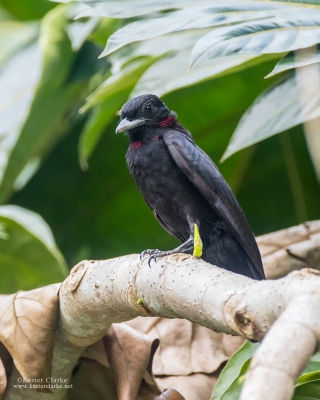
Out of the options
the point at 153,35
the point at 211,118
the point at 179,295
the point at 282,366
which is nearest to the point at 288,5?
the point at 153,35

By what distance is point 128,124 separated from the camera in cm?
311

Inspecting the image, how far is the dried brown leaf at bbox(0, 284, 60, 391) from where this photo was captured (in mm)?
2119

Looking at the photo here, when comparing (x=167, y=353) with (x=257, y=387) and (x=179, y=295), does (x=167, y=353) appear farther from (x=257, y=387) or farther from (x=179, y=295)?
(x=257, y=387)

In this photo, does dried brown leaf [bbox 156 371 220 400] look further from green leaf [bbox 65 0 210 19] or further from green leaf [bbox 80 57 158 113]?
green leaf [bbox 65 0 210 19]

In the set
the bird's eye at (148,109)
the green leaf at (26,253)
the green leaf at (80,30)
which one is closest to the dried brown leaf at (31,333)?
the green leaf at (26,253)

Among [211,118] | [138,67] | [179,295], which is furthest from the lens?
[211,118]

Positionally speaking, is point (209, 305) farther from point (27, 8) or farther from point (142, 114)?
point (27, 8)

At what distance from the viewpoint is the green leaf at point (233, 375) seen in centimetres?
206

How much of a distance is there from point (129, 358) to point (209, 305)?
88cm

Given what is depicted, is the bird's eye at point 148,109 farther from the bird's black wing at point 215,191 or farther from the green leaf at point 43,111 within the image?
the green leaf at point 43,111

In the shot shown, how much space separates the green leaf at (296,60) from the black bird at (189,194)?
24.4 inches

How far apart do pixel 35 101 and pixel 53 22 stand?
0.58 metres

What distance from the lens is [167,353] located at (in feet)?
9.01

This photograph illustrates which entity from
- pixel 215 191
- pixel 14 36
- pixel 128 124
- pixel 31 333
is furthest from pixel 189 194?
pixel 14 36
